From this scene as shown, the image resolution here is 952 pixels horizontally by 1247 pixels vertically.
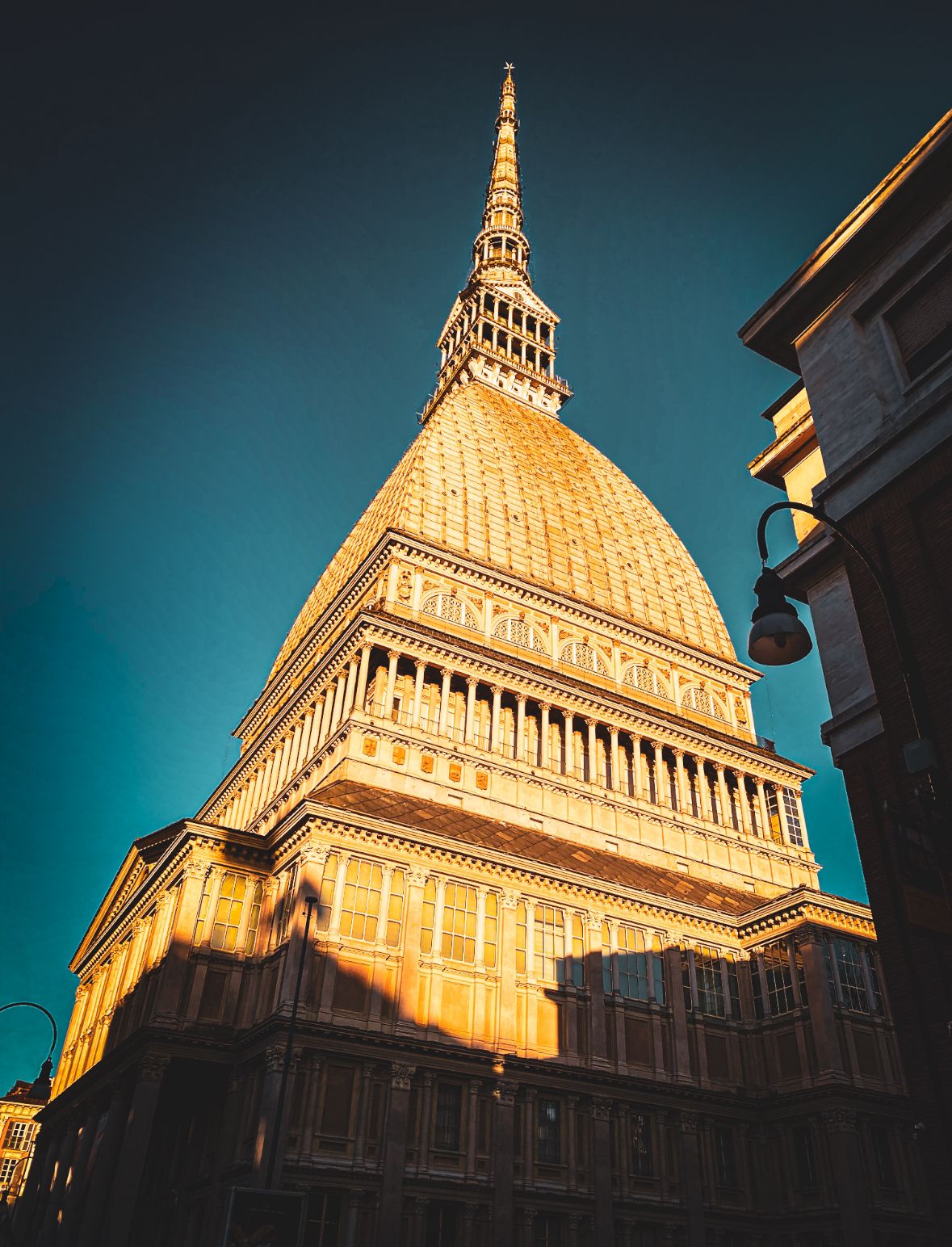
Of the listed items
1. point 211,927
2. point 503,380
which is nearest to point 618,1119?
point 211,927

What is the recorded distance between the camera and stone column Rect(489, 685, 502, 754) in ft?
192

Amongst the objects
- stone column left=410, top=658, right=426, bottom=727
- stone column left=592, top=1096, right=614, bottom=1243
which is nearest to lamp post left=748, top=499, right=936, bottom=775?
stone column left=592, top=1096, right=614, bottom=1243

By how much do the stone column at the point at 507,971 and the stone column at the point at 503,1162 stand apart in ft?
5.69

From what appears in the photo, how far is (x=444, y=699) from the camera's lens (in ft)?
190

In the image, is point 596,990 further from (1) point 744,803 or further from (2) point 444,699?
(1) point 744,803

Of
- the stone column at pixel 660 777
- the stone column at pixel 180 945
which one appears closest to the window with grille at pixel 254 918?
the stone column at pixel 180 945

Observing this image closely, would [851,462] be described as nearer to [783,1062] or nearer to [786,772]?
[783,1062]

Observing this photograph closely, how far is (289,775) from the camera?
62.5 meters

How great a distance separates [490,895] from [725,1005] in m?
13.1

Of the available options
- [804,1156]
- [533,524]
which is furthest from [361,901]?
[533,524]

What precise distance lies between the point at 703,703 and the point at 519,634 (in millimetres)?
15723

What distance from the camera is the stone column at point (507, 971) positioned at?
4112cm

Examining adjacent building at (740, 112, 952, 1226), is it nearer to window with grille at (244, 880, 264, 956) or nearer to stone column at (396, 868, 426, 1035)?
stone column at (396, 868, 426, 1035)

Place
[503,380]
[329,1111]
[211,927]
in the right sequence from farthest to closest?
[503,380], [211,927], [329,1111]
